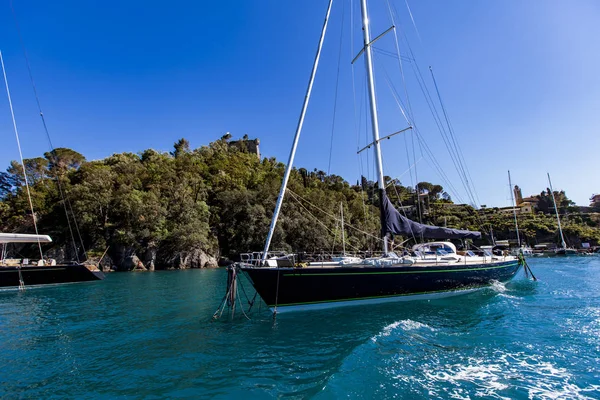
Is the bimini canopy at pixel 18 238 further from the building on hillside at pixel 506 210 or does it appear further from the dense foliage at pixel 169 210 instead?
the building on hillside at pixel 506 210

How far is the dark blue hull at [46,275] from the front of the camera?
2259 centimetres

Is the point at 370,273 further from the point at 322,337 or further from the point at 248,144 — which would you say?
the point at 248,144

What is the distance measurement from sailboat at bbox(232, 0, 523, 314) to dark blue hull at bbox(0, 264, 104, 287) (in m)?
21.2

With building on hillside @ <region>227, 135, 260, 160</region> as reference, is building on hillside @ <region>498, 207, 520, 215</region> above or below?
below

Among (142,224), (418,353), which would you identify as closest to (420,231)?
(418,353)

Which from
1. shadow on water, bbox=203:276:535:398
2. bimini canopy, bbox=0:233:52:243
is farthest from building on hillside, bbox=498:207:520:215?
bimini canopy, bbox=0:233:52:243

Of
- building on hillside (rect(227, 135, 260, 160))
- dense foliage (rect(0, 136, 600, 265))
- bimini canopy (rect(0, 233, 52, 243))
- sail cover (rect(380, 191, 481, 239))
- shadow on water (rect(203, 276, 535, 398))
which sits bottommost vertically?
shadow on water (rect(203, 276, 535, 398))

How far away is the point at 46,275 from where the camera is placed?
78.4 feet

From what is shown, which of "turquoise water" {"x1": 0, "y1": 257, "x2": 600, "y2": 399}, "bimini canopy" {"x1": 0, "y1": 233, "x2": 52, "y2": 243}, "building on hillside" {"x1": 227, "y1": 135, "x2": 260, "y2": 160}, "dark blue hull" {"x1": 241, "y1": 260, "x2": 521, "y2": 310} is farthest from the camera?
"building on hillside" {"x1": 227, "y1": 135, "x2": 260, "y2": 160}

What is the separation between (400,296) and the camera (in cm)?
1346

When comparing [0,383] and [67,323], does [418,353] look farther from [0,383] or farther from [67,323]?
[67,323]

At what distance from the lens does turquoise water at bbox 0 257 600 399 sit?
19.4ft

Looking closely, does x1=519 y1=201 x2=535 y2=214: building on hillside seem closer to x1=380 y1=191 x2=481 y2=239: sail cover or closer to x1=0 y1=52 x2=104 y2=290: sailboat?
x1=380 y1=191 x2=481 y2=239: sail cover

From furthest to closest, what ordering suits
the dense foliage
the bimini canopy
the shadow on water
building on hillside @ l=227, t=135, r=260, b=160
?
building on hillside @ l=227, t=135, r=260, b=160, the dense foliage, the bimini canopy, the shadow on water
